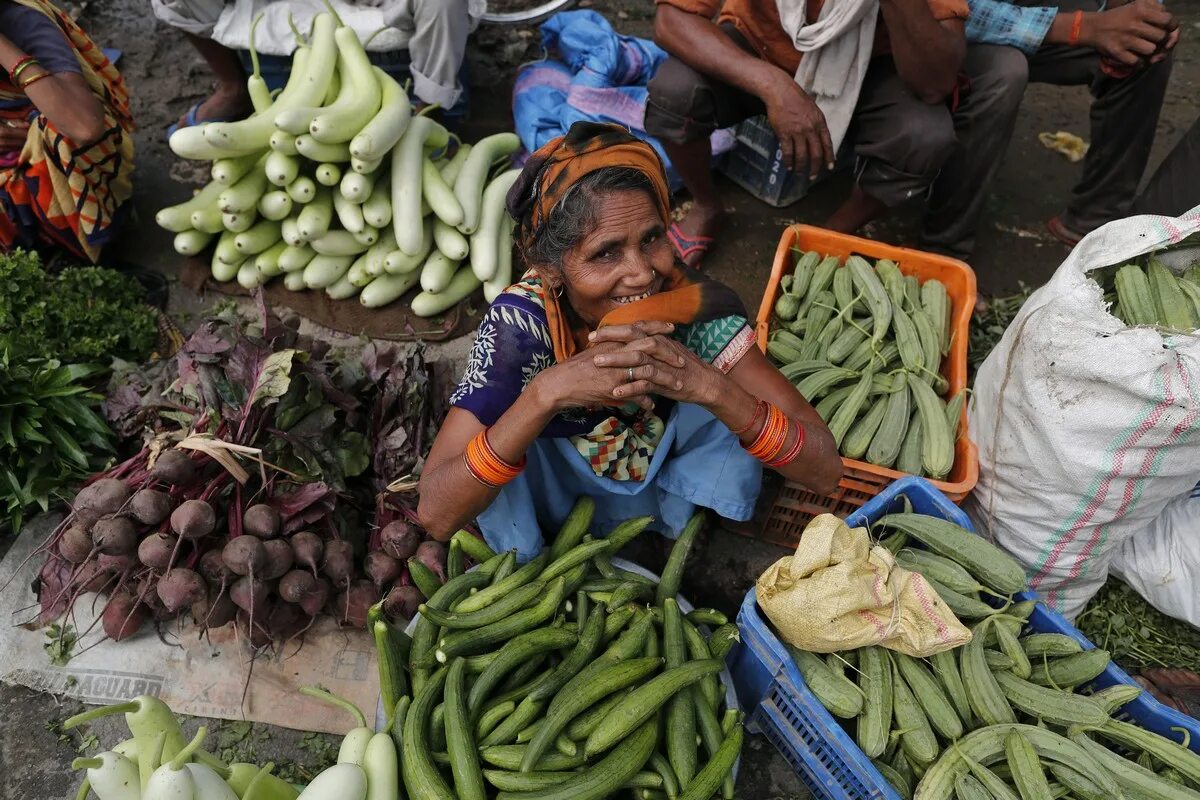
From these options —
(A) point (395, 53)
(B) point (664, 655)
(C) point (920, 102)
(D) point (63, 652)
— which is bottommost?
(D) point (63, 652)

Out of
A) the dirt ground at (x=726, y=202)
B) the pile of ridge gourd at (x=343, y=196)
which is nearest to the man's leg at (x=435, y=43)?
the pile of ridge gourd at (x=343, y=196)

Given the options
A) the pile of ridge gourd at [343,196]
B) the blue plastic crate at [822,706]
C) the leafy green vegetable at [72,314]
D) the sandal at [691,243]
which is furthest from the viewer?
the sandal at [691,243]

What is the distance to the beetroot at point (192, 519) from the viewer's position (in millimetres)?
2328

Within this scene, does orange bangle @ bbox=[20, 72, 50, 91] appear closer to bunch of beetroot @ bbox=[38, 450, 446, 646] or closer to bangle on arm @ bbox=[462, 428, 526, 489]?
bunch of beetroot @ bbox=[38, 450, 446, 646]

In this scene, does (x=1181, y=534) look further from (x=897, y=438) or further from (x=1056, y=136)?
(x=1056, y=136)

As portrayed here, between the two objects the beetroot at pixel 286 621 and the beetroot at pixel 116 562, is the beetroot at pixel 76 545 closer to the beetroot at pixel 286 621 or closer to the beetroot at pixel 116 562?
the beetroot at pixel 116 562

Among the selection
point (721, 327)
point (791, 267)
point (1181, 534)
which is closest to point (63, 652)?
point (721, 327)

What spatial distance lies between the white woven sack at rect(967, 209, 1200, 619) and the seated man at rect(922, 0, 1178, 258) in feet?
→ 4.46

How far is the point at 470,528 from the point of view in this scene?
99.8 inches

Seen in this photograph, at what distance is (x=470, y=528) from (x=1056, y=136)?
16.5 ft

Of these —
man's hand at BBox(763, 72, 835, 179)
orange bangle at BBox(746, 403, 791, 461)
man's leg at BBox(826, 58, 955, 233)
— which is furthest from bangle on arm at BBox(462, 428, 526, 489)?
man's leg at BBox(826, 58, 955, 233)

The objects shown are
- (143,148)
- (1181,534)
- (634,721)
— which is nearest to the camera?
(634,721)

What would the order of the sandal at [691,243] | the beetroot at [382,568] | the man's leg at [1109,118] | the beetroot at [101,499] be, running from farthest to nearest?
1. the sandal at [691,243]
2. the man's leg at [1109,118]
3. the beetroot at [382,568]
4. the beetroot at [101,499]

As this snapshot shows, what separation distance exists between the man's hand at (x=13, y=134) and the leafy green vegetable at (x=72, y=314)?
680 millimetres
